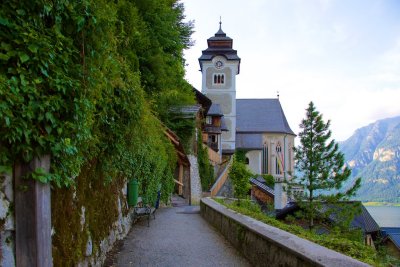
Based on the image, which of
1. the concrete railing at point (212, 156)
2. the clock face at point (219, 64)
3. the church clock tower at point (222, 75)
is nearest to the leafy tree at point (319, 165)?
the concrete railing at point (212, 156)

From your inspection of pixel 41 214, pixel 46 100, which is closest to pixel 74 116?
pixel 46 100

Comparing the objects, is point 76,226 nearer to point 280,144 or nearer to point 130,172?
point 130,172

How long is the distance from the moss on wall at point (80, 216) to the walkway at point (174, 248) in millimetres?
697

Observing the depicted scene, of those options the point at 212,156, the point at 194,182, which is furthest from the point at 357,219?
the point at 194,182

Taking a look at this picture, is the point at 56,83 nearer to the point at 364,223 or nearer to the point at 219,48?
the point at 364,223

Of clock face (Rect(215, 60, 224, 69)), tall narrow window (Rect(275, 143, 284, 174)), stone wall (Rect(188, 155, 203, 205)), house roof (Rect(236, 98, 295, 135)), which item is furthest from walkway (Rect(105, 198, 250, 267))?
house roof (Rect(236, 98, 295, 135))

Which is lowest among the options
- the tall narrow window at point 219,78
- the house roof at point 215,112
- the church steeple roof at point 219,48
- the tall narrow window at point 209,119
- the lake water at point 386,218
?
the lake water at point 386,218

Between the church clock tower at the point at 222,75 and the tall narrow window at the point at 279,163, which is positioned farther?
the tall narrow window at the point at 279,163

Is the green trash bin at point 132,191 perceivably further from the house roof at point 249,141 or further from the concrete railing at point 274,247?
the house roof at point 249,141

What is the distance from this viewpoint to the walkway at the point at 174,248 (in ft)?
20.8

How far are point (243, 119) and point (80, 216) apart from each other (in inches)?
2458

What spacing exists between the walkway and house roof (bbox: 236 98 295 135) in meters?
54.6

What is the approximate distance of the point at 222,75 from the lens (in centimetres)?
5456

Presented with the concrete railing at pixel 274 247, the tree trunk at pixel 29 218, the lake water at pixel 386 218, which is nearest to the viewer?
the tree trunk at pixel 29 218
